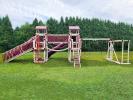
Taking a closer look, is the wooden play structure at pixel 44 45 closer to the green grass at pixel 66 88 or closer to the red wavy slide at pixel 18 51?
the red wavy slide at pixel 18 51

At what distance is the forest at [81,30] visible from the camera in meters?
80.0

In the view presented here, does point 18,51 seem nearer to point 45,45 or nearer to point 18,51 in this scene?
point 18,51

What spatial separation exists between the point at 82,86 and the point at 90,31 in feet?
279

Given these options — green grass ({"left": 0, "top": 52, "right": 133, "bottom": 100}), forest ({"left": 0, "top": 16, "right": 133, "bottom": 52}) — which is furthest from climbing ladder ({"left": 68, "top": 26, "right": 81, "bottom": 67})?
forest ({"left": 0, "top": 16, "right": 133, "bottom": 52})

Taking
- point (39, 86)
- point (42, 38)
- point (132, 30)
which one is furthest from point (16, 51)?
point (132, 30)

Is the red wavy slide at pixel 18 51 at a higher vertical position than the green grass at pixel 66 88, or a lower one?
higher

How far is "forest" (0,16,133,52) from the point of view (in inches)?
3150

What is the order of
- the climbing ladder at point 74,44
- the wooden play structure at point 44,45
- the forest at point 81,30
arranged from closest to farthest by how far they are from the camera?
the climbing ladder at point 74,44 → the wooden play structure at point 44,45 → the forest at point 81,30

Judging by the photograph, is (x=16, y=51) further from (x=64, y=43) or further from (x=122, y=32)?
(x=122, y=32)

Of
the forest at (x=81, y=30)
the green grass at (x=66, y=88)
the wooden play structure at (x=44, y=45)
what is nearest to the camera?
the green grass at (x=66, y=88)

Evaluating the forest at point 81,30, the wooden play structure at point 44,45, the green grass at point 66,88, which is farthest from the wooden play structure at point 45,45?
the forest at point 81,30

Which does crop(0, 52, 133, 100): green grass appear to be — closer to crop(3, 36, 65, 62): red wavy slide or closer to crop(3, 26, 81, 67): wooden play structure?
crop(3, 26, 81, 67): wooden play structure

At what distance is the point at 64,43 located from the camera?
3844cm

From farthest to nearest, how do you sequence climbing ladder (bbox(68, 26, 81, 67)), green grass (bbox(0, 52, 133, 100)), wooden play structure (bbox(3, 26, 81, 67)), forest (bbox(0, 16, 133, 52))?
forest (bbox(0, 16, 133, 52)), wooden play structure (bbox(3, 26, 81, 67)), climbing ladder (bbox(68, 26, 81, 67)), green grass (bbox(0, 52, 133, 100))
